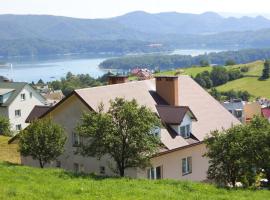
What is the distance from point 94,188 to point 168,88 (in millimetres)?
17617

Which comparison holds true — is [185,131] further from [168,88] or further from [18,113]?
[18,113]

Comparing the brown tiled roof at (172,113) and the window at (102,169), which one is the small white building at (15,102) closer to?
the brown tiled roof at (172,113)

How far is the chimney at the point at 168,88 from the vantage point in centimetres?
3462

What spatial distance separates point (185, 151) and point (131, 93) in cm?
521

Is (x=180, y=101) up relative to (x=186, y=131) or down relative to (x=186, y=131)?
up

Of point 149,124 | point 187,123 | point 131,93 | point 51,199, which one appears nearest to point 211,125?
point 187,123

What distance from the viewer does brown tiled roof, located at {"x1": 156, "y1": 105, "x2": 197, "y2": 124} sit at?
31609mm

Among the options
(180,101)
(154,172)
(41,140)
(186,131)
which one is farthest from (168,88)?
(41,140)

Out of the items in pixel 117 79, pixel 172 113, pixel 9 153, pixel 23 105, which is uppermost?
pixel 117 79

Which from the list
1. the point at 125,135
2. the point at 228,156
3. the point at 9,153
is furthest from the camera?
the point at 9,153

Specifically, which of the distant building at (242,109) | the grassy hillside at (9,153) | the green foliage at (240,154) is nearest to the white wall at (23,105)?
the grassy hillside at (9,153)

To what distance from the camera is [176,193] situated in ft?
59.4

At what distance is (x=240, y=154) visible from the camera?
72.5ft

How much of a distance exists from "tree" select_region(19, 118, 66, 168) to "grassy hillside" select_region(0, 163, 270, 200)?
4.14 metres
